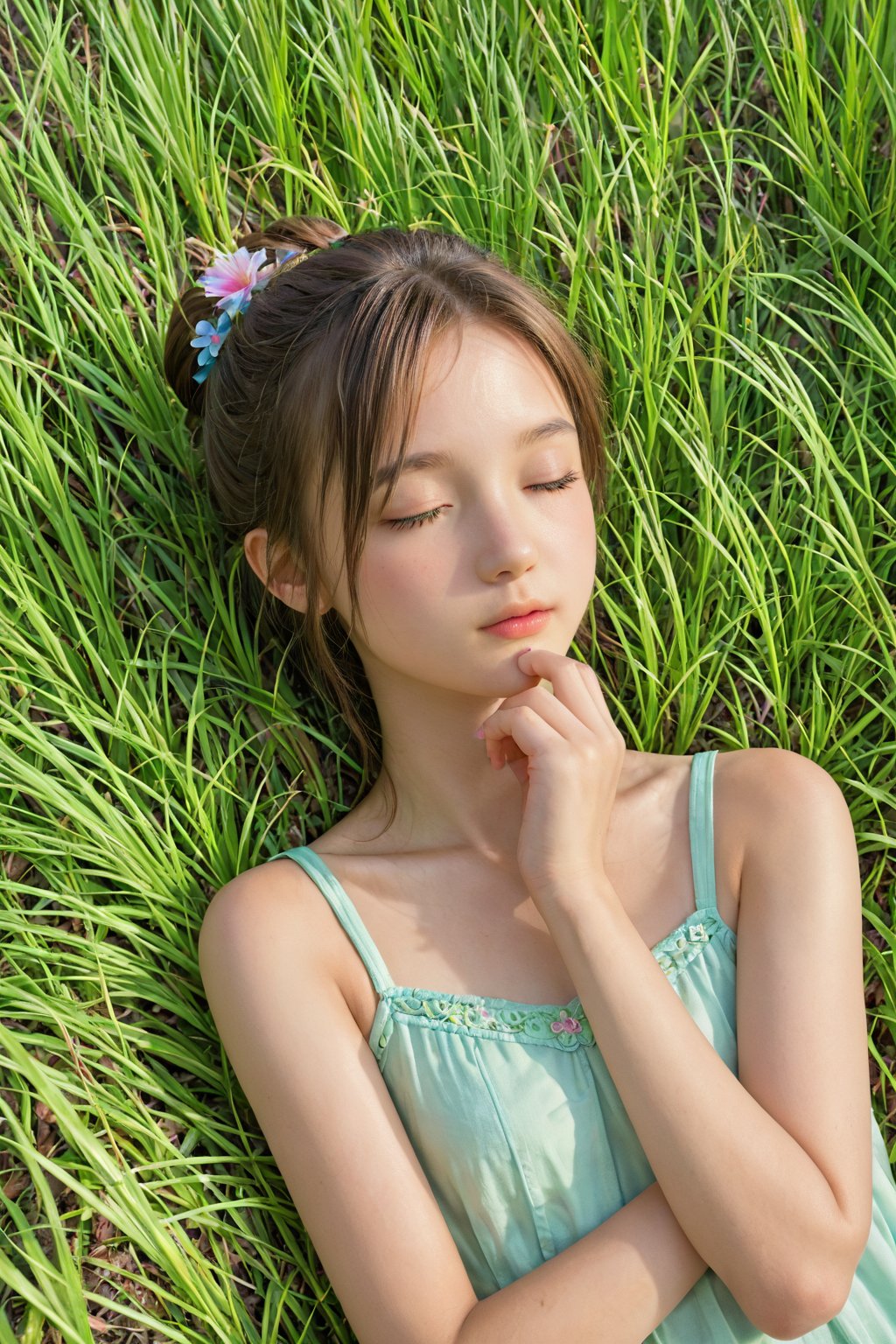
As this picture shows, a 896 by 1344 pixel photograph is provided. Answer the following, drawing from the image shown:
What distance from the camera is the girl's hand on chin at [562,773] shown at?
6.03ft

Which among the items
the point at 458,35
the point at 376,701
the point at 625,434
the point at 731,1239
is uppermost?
the point at 458,35

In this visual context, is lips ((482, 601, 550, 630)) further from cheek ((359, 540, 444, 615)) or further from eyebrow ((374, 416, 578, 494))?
eyebrow ((374, 416, 578, 494))

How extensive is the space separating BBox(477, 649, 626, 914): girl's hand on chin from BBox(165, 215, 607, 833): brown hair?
324mm

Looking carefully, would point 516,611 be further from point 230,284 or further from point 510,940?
point 230,284

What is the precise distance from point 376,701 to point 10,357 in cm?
95

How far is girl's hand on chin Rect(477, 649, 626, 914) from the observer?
6.03ft

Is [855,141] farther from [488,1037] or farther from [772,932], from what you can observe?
[488,1037]

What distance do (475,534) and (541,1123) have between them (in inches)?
34.6

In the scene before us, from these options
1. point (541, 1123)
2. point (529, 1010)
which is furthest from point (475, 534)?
point (541, 1123)

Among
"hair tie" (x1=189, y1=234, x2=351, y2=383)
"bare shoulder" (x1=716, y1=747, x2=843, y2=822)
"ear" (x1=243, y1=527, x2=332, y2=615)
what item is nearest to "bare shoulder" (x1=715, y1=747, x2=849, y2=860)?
"bare shoulder" (x1=716, y1=747, x2=843, y2=822)

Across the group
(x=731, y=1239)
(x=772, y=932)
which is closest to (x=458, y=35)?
(x=772, y=932)

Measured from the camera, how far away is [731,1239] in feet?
5.40

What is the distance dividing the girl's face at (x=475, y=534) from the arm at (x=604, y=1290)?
0.80m

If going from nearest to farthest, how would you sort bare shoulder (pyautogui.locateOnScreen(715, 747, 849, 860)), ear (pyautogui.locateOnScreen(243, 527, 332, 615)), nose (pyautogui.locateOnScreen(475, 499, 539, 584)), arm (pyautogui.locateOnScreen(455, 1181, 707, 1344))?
arm (pyautogui.locateOnScreen(455, 1181, 707, 1344))
nose (pyautogui.locateOnScreen(475, 499, 539, 584))
bare shoulder (pyautogui.locateOnScreen(715, 747, 849, 860))
ear (pyautogui.locateOnScreen(243, 527, 332, 615))
